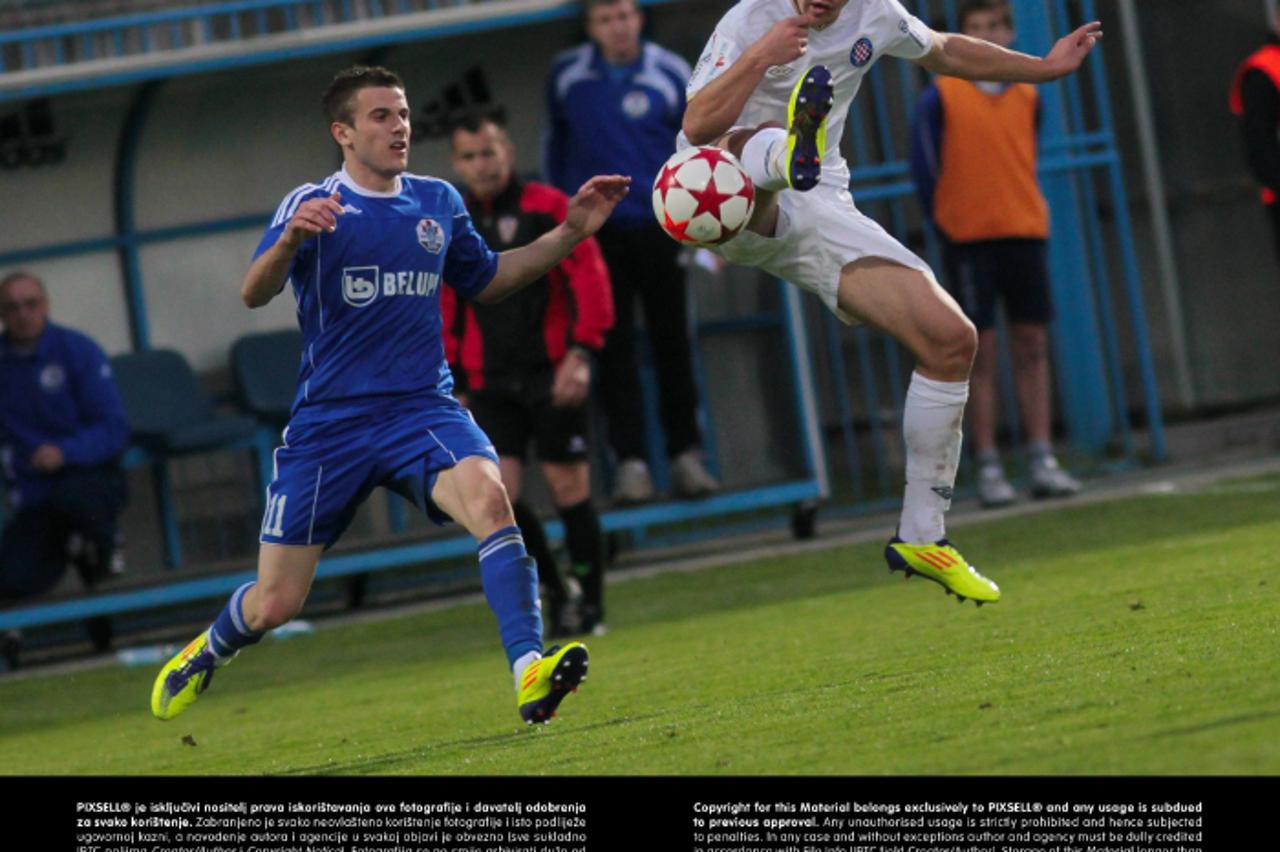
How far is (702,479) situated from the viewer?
11.5m

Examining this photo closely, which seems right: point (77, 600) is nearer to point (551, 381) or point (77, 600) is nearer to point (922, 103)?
point (551, 381)

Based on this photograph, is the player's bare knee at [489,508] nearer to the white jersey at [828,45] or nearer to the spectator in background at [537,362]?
the white jersey at [828,45]

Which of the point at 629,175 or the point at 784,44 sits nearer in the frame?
the point at 784,44

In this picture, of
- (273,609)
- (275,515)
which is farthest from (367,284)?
(273,609)

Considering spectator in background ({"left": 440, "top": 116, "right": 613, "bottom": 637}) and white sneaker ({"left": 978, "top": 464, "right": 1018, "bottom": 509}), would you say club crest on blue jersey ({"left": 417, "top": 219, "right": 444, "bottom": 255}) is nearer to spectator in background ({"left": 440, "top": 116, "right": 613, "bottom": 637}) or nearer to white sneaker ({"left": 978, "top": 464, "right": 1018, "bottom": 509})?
spectator in background ({"left": 440, "top": 116, "right": 613, "bottom": 637})

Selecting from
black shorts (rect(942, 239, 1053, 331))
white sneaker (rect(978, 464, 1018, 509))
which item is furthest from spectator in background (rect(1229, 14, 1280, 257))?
white sneaker (rect(978, 464, 1018, 509))

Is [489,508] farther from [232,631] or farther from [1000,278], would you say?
[1000,278]

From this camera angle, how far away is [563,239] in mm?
6695

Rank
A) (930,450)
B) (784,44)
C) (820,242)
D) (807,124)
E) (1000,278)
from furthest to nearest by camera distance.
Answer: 1. (1000,278)
2. (930,450)
3. (820,242)
4. (784,44)
5. (807,124)

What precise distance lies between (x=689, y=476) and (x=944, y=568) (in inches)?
188

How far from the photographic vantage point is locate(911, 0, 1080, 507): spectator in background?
1145cm

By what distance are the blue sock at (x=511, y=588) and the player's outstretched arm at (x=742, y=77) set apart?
1.41 meters

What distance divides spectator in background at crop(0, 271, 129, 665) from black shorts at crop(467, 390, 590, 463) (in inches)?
104

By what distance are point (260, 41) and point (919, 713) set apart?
6.90 meters
